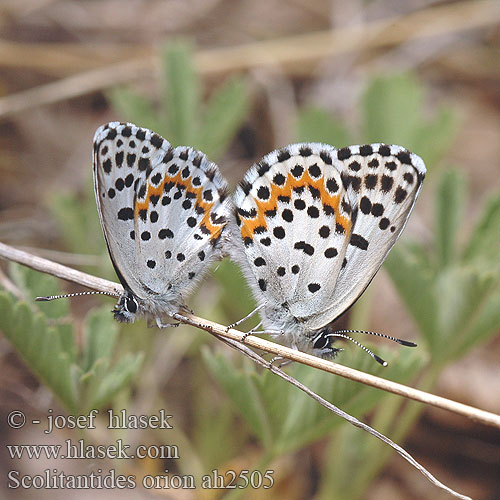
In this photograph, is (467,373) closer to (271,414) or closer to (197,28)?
(271,414)

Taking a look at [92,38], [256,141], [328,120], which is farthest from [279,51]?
[328,120]

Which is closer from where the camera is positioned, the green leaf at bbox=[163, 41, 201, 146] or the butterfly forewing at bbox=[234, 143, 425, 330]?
the butterfly forewing at bbox=[234, 143, 425, 330]

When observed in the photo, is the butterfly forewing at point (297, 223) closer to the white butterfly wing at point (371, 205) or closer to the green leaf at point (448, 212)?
the white butterfly wing at point (371, 205)

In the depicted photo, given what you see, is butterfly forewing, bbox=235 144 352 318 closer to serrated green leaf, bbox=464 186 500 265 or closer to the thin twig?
the thin twig

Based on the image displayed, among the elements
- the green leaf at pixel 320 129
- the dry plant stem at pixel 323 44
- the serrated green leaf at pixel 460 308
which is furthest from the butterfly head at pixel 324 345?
the dry plant stem at pixel 323 44

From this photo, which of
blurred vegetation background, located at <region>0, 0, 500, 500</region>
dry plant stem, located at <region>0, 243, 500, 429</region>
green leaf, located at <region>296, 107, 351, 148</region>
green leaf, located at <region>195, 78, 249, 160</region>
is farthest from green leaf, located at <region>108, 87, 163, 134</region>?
dry plant stem, located at <region>0, 243, 500, 429</region>
